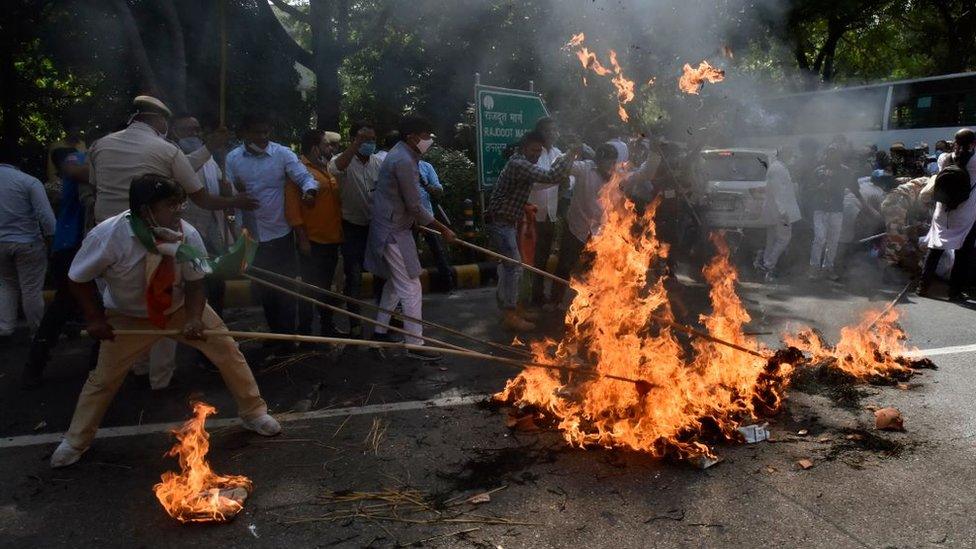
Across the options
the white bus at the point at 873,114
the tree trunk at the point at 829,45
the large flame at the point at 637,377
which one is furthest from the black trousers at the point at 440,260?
the tree trunk at the point at 829,45

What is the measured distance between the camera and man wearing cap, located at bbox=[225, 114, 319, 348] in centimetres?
567

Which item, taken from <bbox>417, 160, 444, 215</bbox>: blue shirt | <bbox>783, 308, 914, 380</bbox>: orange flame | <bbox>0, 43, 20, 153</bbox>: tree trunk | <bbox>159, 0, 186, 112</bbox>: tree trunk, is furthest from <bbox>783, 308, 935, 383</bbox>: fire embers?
<bbox>0, 43, 20, 153</bbox>: tree trunk

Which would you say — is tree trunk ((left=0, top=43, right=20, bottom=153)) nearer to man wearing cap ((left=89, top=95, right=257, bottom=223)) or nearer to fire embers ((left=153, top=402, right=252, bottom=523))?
man wearing cap ((left=89, top=95, right=257, bottom=223))

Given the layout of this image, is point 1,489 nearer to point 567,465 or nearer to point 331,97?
point 567,465

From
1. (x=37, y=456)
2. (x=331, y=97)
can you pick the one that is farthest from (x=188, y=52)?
(x=37, y=456)

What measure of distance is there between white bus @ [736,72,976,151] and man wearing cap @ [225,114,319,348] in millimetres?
16093

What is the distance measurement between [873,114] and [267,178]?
781 inches

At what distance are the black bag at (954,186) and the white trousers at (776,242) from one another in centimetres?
200

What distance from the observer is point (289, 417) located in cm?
457

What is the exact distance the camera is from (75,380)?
5.34 meters

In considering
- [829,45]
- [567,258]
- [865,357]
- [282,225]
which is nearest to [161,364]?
[282,225]

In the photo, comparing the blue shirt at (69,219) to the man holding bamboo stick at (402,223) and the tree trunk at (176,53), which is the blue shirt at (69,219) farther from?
the tree trunk at (176,53)

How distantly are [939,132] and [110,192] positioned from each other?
20.2m

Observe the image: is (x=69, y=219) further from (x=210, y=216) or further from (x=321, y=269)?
(x=321, y=269)
